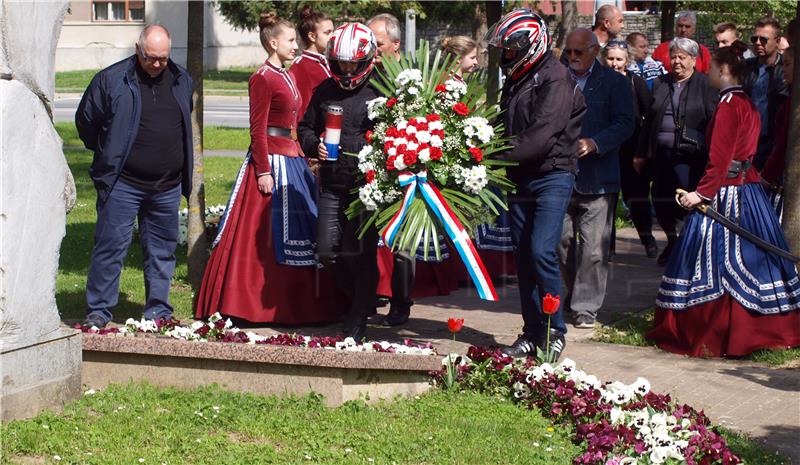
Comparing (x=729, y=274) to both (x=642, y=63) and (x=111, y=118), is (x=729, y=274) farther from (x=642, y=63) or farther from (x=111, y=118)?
(x=642, y=63)

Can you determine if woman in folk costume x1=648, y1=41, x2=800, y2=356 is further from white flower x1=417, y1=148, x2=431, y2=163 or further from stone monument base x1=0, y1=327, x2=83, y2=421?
stone monument base x1=0, y1=327, x2=83, y2=421

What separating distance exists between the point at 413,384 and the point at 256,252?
2.52 metres

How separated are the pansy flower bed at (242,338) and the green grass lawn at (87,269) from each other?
1605 mm

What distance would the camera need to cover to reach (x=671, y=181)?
35.8 feet

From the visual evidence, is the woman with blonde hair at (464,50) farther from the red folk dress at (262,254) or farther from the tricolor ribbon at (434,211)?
the tricolor ribbon at (434,211)

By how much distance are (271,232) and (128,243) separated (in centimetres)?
105

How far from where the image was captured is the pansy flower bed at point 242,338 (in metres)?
6.63

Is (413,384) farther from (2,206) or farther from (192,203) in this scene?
(192,203)

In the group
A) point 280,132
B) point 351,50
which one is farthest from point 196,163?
point 351,50

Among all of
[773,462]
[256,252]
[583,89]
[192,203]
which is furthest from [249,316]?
[773,462]

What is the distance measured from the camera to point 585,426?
5797 mm

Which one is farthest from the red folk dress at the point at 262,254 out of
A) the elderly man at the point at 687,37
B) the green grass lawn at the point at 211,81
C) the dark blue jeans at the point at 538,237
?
the green grass lawn at the point at 211,81

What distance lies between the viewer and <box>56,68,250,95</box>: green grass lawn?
118 feet

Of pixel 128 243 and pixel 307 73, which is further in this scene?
pixel 307 73
